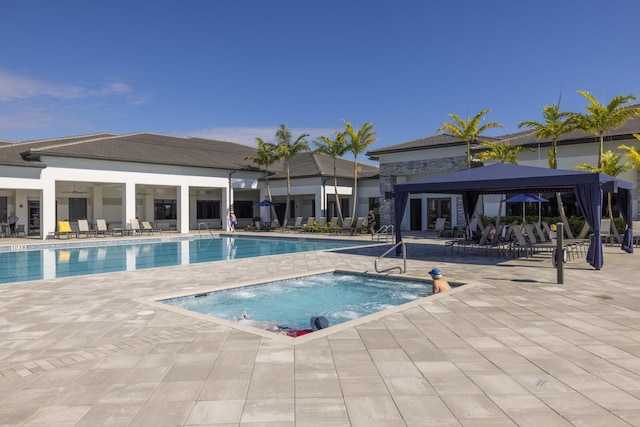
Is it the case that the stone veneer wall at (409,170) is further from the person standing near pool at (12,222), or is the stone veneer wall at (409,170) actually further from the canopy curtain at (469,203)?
the person standing near pool at (12,222)

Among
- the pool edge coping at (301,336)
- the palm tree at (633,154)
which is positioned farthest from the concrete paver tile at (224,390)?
the palm tree at (633,154)

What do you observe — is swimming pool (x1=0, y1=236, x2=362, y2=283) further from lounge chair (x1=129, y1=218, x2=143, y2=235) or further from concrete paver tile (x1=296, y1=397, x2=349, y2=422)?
concrete paver tile (x1=296, y1=397, x2=349, y2=422)

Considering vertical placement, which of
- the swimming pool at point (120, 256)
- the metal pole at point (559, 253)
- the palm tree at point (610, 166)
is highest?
the palm tree at point (610, 166)

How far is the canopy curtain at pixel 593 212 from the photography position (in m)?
10.8

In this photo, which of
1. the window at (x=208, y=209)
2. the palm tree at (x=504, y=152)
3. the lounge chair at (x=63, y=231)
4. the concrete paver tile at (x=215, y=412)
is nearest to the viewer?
the concrete paver tile at (x=215, y=412)

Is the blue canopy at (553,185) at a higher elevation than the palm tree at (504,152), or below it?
below

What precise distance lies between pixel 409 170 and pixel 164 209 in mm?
18459

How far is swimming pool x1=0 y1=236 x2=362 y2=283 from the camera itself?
13258 mm

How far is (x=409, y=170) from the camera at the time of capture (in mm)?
26453

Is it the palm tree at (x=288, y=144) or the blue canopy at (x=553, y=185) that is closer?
the blue canopy at (x=553, y=185)

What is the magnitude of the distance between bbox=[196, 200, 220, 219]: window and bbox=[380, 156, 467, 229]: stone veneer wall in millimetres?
13916

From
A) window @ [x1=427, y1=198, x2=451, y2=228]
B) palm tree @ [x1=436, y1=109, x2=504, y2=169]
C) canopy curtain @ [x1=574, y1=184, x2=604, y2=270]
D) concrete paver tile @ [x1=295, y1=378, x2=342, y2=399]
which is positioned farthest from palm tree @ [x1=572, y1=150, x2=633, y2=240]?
concrete paver tile @ [x1=295, y1=378, x2=342, y2=399]

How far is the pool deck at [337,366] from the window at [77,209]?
23.4 m

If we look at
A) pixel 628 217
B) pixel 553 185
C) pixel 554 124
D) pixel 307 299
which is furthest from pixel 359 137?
pixel 307 299
